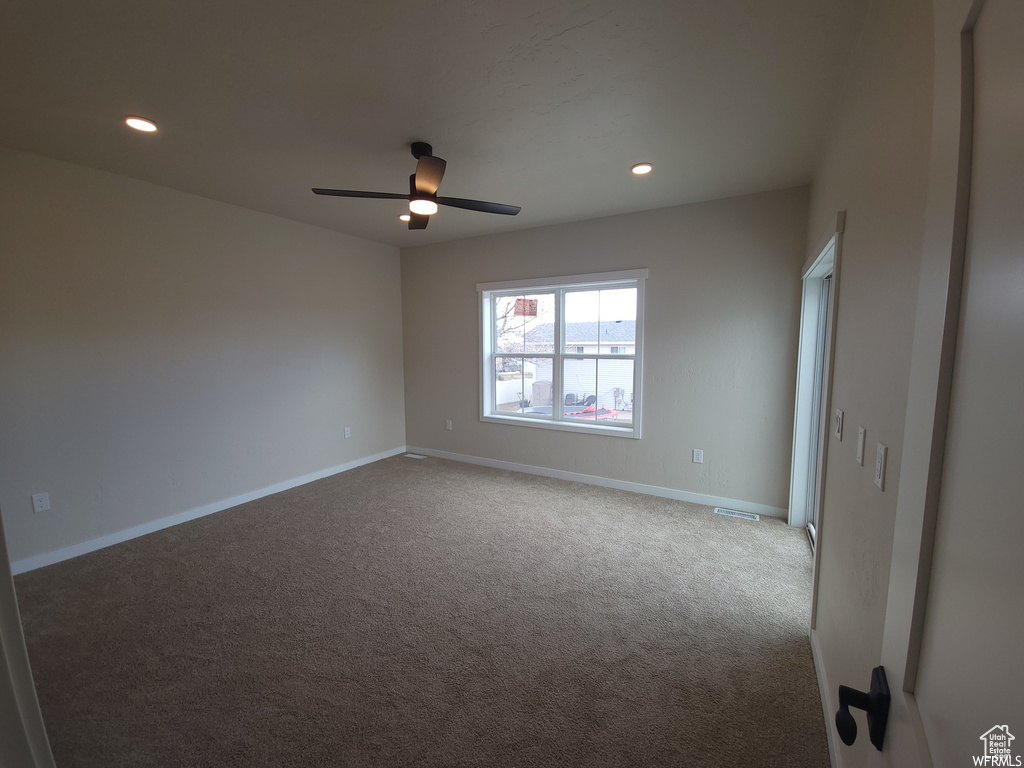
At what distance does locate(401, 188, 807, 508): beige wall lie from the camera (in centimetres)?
344

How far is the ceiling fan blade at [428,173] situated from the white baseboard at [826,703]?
299cm

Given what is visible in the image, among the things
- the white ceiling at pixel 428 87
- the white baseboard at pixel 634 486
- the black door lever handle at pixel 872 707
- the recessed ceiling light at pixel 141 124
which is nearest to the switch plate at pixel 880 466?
the black door lever handle at pixel 872 707

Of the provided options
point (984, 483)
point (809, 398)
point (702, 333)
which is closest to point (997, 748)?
point (984, 483)

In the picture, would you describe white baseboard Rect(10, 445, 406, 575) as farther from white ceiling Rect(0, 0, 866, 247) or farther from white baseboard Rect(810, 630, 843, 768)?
white baseboard Rect(810, 630, 843, 768)

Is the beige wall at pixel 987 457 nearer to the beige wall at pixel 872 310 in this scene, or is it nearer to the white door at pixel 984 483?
the white door at pixel 984 483

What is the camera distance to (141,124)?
2.34 metres

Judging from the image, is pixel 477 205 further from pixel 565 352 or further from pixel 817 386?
pixel 817 386

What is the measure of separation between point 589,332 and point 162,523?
405 centimetres

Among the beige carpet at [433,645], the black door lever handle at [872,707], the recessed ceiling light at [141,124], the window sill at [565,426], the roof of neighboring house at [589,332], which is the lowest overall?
the beige carpet at [433,645]

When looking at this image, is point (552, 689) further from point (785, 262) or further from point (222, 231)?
point (222, 231)

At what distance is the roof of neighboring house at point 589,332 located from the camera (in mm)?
4145

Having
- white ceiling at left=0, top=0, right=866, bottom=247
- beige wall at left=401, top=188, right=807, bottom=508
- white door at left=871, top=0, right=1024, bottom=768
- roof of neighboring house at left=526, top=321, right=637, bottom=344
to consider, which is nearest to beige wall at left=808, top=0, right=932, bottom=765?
white ceiling at left=0, top=0, right=866, bottom=247

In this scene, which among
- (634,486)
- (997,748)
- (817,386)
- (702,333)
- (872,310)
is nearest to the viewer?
(997,748)

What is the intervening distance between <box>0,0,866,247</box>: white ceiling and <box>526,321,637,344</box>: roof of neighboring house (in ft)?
4.47
